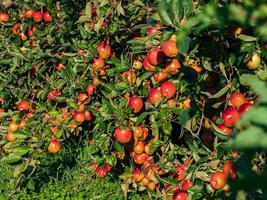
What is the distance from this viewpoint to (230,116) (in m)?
1.91

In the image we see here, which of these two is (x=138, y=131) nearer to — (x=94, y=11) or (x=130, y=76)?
(x=130, y=76)

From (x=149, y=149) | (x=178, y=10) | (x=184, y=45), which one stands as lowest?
(x=149, y=149)

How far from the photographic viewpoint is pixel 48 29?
3.07 metres

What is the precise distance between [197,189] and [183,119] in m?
0.32

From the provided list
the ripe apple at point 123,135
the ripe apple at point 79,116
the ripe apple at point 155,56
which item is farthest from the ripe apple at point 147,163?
the ripe apple at point 155,56

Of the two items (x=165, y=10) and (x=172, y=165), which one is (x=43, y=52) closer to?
(x=172, y=165)

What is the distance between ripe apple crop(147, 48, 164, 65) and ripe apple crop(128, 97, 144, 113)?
29cm

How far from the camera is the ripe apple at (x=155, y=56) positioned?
2.23 meters

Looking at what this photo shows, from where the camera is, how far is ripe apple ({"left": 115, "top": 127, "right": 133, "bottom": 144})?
2.42 meters

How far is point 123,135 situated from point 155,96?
0.79ft

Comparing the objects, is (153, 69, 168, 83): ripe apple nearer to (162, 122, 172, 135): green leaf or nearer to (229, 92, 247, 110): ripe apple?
(162, 122, 172, 135): green leaf

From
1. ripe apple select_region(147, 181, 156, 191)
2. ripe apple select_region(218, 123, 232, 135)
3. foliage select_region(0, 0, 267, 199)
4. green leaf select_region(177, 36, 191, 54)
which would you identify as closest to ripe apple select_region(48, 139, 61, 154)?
foliage select_region(0, 0, 267, 199)

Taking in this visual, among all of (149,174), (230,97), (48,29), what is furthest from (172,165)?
(48,29)

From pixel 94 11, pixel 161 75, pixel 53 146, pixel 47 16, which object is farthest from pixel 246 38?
pixel 47 16
